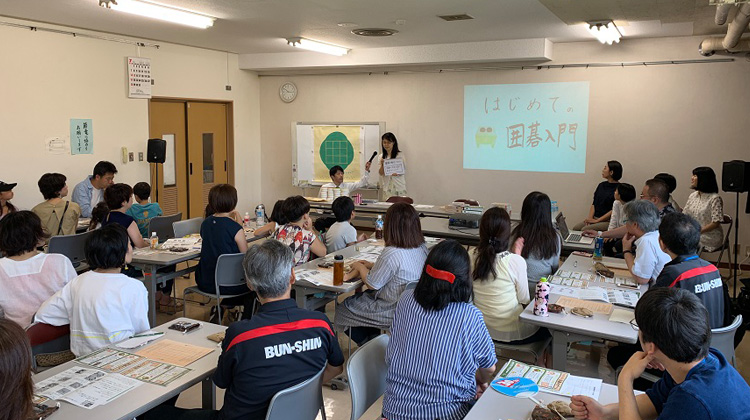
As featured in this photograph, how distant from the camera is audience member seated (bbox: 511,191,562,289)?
13.4ft

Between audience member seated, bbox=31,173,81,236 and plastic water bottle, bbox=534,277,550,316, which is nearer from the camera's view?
plastic water bottle, bbox=534,277,550,316

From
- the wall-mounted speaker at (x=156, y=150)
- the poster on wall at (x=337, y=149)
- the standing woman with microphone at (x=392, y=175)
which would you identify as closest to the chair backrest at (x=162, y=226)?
the wall-mounted speaker at (x=156, y=150)

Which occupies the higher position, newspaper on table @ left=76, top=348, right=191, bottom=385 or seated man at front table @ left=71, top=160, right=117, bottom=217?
seated man at front table @ left=71, top=160, right=117, bottom=217

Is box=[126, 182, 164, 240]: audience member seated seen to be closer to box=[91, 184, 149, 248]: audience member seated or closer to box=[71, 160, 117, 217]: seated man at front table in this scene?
box=[91, 184, 149, 248]: audience member seated

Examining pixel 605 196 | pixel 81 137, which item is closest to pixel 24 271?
pixel 81 137

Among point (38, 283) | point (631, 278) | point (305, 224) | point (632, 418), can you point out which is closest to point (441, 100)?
point (305, 224)

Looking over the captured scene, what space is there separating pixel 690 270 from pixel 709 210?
364 centimetres

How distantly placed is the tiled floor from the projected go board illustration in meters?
3.63

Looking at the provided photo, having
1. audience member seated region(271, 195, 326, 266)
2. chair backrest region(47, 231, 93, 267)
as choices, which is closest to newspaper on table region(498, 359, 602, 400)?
audience member seated region(271, 195, 326, 266)

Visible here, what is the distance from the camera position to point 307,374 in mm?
2234

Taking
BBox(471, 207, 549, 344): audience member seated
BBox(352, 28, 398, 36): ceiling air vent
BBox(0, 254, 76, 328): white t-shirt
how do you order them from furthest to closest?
BBox(352, 28, 398, 36): ceiling air vent → BBox(471, 207, 549, 344): audience member seated → BBox(0, 254, 76, 328): white t-shirt

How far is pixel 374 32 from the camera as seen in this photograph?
6.98 m

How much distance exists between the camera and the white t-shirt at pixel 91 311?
8.73ft

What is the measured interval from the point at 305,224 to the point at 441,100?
4553 mm
